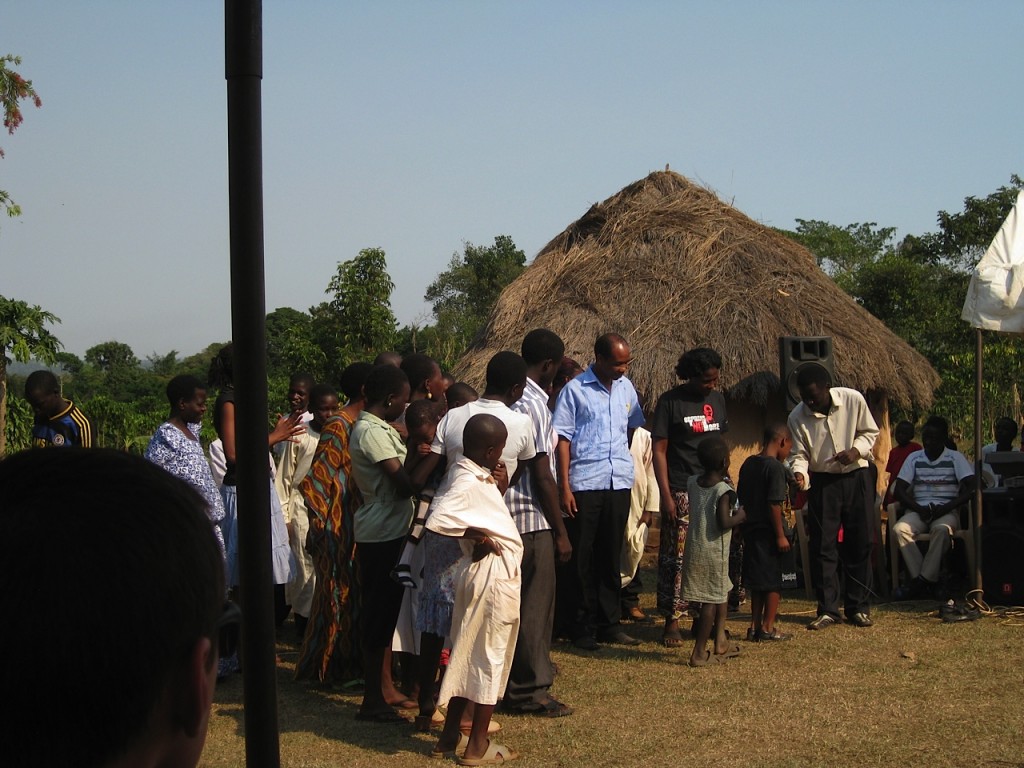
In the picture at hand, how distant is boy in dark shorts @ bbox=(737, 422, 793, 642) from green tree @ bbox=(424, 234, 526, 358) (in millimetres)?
26824

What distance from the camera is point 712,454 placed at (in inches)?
282

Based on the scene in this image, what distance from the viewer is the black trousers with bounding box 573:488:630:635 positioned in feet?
25.2

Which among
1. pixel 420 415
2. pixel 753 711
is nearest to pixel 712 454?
pixel 753 711

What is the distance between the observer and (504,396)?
18.7 feet

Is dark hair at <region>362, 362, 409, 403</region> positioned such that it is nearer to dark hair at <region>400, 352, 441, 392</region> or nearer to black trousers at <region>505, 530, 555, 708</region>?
dark hair at <region>400, 352, 441, 392</region>

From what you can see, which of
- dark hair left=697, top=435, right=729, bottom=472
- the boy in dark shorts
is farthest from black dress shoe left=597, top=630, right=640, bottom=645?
dark hair left=697, top=435, right=729, bottom=472

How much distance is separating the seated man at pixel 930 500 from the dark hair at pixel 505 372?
5140 millimetres

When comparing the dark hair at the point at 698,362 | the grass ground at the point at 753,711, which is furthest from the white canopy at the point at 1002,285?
the grass ground at the point at 753,711

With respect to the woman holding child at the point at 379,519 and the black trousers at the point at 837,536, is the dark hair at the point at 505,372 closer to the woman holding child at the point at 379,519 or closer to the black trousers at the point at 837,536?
the woman holding child at the point at 379,519

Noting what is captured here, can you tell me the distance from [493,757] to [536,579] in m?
1.07

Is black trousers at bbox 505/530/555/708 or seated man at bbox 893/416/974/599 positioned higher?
seated man at bbox 893/416/974/599

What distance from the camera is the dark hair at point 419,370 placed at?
21.3ft

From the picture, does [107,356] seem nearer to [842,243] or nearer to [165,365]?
[165,365]

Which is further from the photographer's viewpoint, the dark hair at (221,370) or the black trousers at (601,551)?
the black trousers at (601,551)
